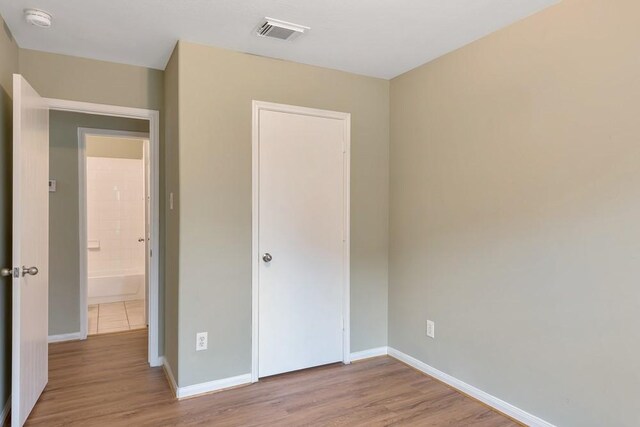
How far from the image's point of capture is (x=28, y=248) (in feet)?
7.52

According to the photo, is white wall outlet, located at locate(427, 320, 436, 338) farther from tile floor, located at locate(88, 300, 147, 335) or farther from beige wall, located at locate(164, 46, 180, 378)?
tile floor, located at locate(88, 300, 147, 335)

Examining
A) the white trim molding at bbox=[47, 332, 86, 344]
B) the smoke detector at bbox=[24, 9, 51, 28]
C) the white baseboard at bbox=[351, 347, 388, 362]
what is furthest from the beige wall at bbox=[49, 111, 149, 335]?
the white baseboard at bbox=[351, 347, 388, 362]

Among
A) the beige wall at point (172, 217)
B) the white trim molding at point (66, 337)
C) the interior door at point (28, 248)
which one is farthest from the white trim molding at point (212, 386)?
the white trim molding at point (66, 337)

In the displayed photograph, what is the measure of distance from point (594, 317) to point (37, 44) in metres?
3.83

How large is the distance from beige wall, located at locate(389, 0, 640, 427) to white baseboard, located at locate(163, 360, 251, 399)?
1386 mm

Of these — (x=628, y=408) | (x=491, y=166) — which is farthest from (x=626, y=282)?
(x=491, y=166)

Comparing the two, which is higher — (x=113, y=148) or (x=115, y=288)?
(x=113, y=148)

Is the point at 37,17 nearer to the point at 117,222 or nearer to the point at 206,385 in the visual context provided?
the point at 206,385

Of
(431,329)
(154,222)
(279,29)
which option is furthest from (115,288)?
(279,29)

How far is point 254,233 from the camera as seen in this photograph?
293 cm

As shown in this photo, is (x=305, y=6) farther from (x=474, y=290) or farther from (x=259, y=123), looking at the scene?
(x=474, y=290)

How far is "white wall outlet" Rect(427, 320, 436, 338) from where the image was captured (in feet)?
9.87

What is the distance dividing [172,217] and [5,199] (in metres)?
0.98

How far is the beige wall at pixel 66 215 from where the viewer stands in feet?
12.5
